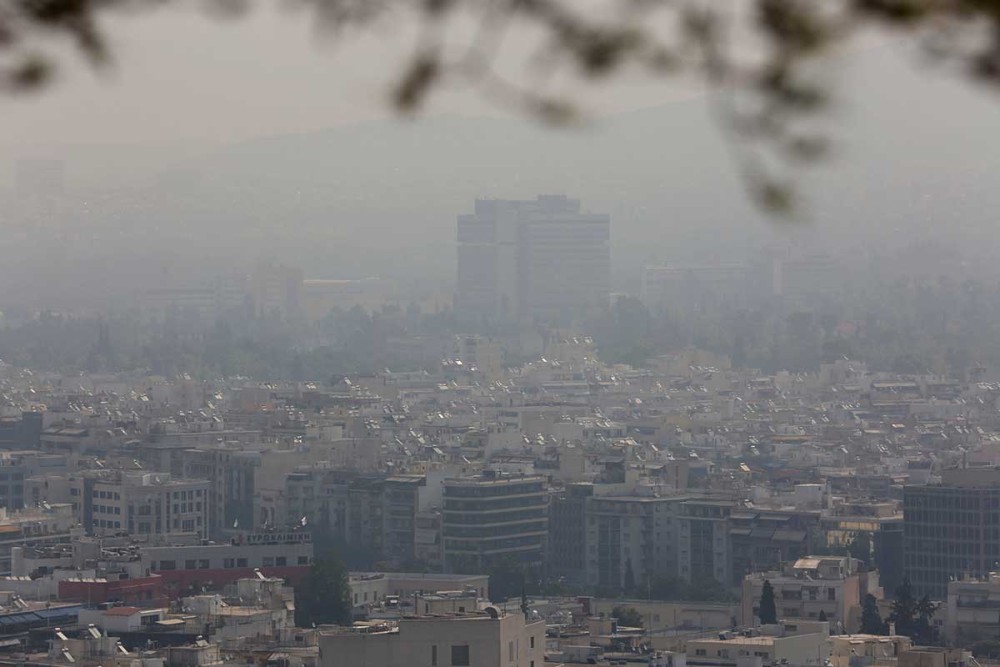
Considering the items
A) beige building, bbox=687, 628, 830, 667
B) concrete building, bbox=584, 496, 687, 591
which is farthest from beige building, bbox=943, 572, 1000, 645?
concrete building, bbox=584, 496, 687, 591

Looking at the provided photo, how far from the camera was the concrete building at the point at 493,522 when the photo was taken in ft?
104

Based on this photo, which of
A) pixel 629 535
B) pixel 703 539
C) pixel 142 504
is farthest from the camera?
pixel 142 504

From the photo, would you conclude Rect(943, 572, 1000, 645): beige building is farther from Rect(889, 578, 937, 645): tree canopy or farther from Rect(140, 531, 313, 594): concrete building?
Rect(140, 531, 313, 594): concrete building

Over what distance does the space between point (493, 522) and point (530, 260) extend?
5818 centimetres

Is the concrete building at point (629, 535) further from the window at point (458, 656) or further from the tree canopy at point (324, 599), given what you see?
the window at point (458, 656)

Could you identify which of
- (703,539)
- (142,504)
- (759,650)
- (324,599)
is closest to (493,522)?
(703,539)

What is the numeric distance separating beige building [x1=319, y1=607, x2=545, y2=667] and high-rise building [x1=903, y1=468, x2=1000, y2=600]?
13.0 metres

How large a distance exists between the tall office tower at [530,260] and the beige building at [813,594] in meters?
63.6

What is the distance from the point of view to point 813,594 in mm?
24516

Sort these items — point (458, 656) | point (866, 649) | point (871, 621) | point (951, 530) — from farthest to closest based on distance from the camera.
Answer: point (951, 530) < point (871, 621) < point (866, 649) < point (458, 656)

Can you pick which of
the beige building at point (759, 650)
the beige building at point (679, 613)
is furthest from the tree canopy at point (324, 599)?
the beige building at point (759, 650)

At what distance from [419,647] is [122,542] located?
529 inches

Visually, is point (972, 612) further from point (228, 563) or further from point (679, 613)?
point (228, 563)

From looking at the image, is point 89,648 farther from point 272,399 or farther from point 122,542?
point 272,399
